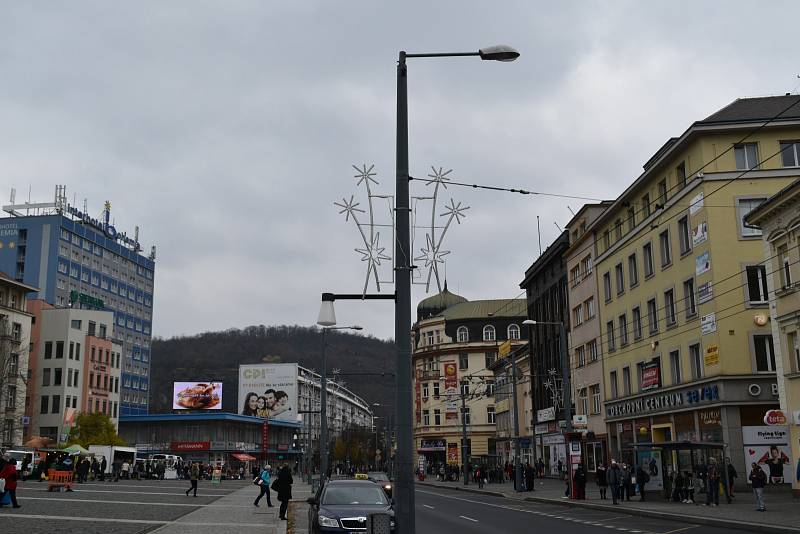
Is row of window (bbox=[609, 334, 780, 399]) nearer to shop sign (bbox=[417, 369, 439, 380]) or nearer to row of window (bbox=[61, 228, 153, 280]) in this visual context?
shop sign (bbox=[417, 369, 439, 380])

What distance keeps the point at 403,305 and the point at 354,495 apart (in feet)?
31.0

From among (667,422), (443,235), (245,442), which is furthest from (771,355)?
(245,442)

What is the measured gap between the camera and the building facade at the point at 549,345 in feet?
218

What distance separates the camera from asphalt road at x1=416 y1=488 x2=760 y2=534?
23281 mm

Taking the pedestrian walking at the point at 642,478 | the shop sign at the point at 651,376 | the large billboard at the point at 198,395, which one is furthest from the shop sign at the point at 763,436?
the large billboard at the point at 198,395

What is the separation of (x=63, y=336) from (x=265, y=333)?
58.6 metres

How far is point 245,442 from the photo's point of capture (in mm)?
129875

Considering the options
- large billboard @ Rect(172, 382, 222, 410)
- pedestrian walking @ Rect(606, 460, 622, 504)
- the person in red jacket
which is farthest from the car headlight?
large billboard @ Rect(172, 382, 222, 410)

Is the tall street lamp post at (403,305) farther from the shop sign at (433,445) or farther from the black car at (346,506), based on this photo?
the shop sign at (433,445)

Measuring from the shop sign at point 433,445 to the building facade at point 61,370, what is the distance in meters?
41.8

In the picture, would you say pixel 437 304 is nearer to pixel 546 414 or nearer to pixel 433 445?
pixel 433 445

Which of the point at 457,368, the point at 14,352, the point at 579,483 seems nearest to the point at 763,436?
the point at 579,483

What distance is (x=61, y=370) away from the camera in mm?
97000

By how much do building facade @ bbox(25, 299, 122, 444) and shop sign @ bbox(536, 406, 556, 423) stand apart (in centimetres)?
5102
